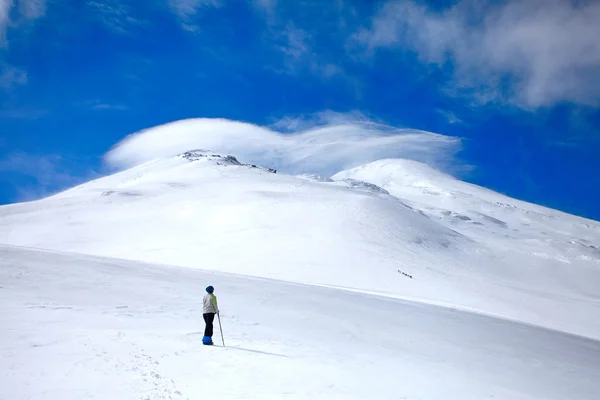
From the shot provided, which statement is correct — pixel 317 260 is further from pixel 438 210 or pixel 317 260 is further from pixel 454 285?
pixel 438 210

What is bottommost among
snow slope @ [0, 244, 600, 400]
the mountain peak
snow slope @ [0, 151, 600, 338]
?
snow slope @ [0, 244, 600, 400]

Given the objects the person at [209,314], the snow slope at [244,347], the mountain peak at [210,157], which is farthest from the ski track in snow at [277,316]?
the mountain peak at [210,157]

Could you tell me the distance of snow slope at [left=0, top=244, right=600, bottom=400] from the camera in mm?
8492

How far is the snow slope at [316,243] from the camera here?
127 feet

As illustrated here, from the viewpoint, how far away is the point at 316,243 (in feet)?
162

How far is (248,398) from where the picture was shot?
805 centimetres

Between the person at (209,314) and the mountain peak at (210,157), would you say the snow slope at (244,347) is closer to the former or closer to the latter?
the person at (209,314)

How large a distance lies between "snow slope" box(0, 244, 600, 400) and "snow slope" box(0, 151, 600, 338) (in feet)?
41.5

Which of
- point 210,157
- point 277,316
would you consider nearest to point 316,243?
point 277,316

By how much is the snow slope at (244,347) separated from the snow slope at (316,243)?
12.6 m

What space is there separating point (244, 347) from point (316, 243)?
37.5m

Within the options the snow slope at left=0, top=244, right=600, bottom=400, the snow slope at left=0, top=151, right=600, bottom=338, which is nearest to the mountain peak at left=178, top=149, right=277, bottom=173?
the snow slope at left=0, top=151, right=600, bottom=338

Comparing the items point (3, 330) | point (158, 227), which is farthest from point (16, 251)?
point (158, 227)

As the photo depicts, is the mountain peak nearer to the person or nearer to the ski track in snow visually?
the ski track in snow
